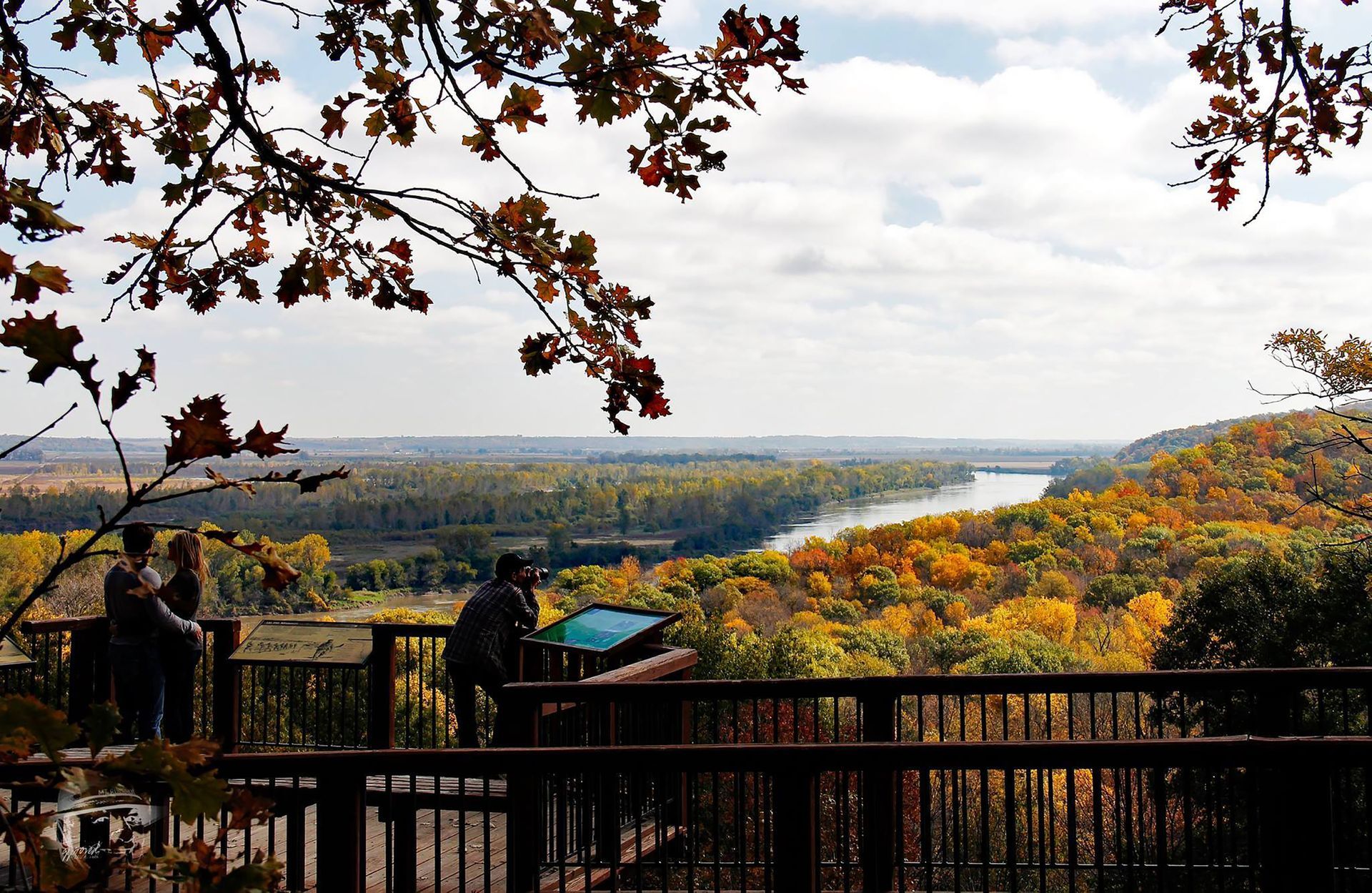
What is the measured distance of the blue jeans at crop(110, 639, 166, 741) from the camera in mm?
6469

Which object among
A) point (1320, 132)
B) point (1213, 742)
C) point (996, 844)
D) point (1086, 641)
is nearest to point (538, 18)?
point (1213, 742)

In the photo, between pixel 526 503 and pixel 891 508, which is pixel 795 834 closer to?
pixel 526 503

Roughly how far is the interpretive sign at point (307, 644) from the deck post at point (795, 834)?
462 centimetres

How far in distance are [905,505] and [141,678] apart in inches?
4776

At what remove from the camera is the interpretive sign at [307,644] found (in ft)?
24.4

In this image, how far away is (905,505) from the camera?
12425cm

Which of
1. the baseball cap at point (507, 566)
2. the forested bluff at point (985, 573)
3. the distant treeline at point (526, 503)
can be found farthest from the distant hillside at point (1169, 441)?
the baseball cap at point (507, 566)

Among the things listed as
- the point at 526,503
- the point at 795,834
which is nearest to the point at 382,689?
the point at 795,834

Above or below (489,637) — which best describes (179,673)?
below

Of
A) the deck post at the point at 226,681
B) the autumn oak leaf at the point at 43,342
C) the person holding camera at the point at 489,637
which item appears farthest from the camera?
the deck post at the point at 226,681

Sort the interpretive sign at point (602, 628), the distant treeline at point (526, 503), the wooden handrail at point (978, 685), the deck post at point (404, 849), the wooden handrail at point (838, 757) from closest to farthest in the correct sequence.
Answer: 1. the wooden handrail at point (838, 757)
2. the deck post at point (404, 849)
3. the wooden handrail at point (978, 685)
4. the interpretive sign at point (602, 628)
5. the distant treeline at point (526, 503)

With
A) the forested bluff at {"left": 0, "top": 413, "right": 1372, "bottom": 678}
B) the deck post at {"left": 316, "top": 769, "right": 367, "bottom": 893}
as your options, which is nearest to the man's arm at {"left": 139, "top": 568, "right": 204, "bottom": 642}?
the deck post at {"left": 316, "top": 769, "right": 367, "bottom": 893}

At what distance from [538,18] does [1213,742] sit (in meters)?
Result: 2.71

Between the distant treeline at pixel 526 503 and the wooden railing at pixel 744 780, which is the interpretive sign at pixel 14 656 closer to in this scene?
the wooden railing at pixel 744 780
